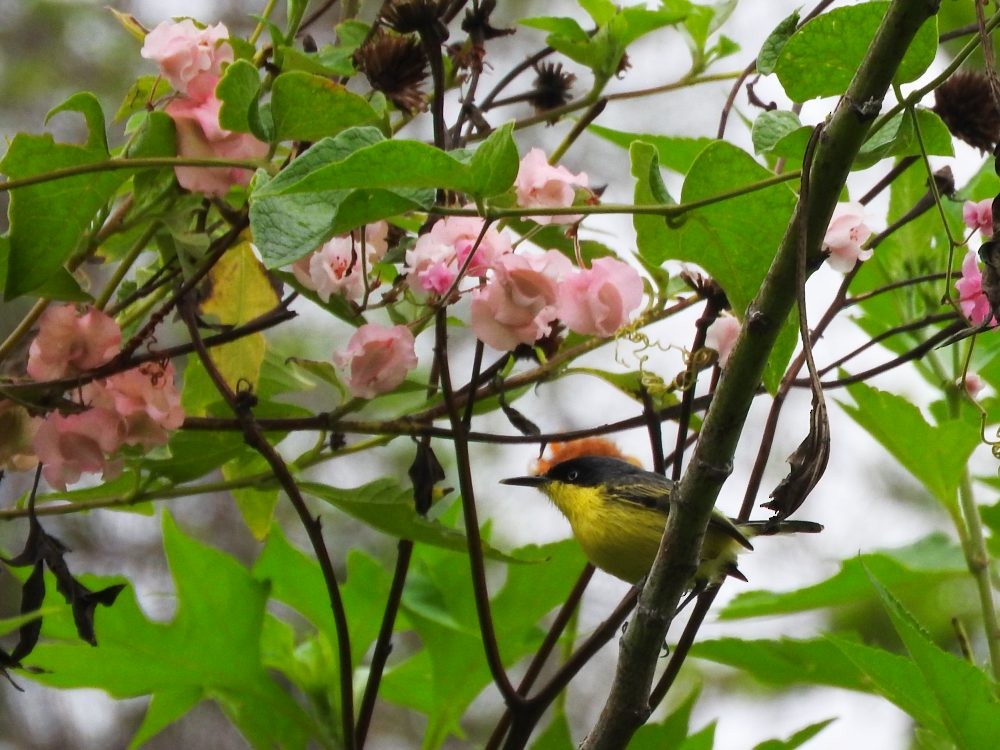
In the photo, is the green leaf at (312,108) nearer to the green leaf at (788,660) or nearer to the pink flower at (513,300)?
the pink flower at (513,300)

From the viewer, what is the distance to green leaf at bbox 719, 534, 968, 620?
1.23 meters

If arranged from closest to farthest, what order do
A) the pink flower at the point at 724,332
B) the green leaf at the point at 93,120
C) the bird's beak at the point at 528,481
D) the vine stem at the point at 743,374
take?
the vine stem at the point at 743,374 → the green leaf at the point at 93,120 → the pink flower at the point at 724,332 → the bird's beak at the point at 528,481

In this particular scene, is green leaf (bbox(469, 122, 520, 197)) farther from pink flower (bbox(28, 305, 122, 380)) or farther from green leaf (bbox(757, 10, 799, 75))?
pink flower (bbox(28, 305, 122, 380))

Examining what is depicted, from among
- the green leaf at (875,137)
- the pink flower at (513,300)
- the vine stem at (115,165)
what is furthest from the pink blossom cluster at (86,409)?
the green leaf at (875,137)

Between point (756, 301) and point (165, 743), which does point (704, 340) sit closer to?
point (756, 301)

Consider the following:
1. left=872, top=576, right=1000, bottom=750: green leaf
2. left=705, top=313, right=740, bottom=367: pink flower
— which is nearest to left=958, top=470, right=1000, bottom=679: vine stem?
left=872, top=576, right=1000, bottom=750: green leaf

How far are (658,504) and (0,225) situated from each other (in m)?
1.20

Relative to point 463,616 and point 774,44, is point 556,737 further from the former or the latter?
→ point 774,44

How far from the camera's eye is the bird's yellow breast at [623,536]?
138cm

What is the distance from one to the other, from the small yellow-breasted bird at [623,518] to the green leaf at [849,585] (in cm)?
6

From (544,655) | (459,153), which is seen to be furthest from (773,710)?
(459,153)

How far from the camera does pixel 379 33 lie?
979 millimetres

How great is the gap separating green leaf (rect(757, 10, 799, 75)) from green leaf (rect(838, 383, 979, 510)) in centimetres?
49

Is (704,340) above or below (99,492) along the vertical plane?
above
